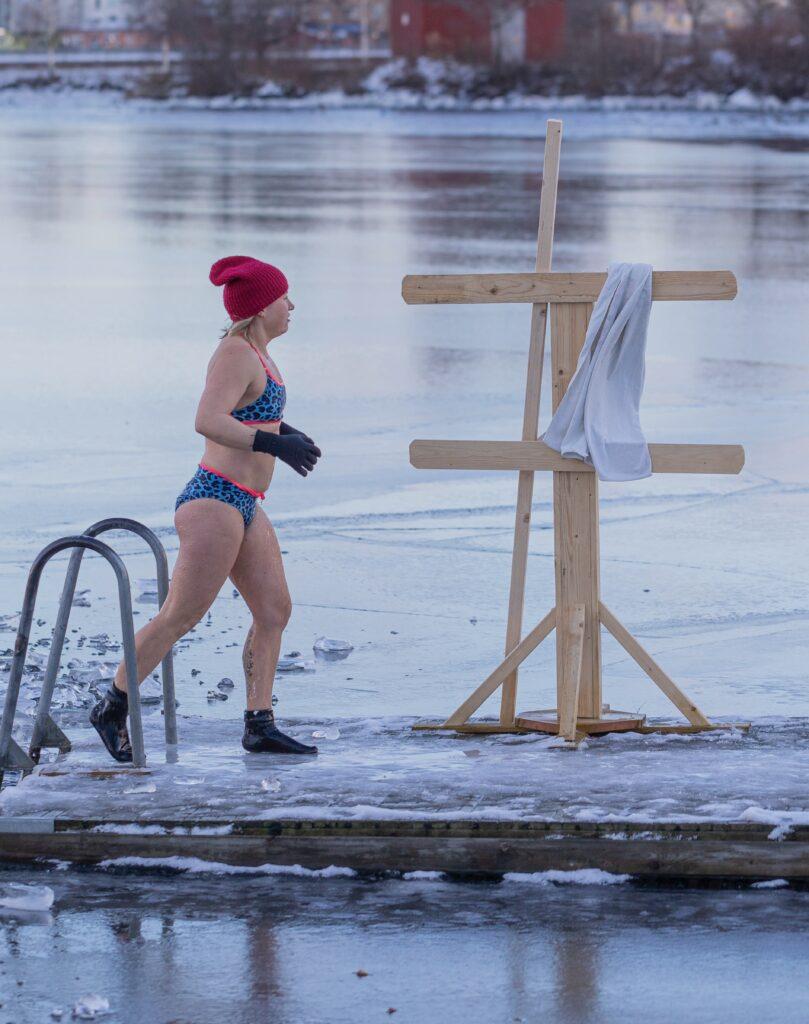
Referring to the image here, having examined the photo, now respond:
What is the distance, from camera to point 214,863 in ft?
16.8

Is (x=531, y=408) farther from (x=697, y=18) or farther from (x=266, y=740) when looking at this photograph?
(x=697, y=18)

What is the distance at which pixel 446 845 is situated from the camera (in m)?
5.07

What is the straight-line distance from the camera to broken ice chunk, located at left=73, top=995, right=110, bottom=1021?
426 centimetres

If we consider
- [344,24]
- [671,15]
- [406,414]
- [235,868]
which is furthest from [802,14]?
[235,868]

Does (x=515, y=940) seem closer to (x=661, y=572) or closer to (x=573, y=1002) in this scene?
(x=573, y=1002)

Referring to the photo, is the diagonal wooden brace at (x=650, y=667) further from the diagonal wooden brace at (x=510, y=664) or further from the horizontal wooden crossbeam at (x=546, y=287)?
the horizontal wooden crossbeam at (x=546, y=287)

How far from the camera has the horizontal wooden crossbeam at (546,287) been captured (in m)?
5.85

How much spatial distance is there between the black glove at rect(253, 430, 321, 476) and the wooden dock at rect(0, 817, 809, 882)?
1.06m

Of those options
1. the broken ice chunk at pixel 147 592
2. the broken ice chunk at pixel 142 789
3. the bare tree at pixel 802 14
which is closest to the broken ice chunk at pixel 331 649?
the broken ice chunk at pixel 147 592

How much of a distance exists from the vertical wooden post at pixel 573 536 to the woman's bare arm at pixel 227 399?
100 centimetres

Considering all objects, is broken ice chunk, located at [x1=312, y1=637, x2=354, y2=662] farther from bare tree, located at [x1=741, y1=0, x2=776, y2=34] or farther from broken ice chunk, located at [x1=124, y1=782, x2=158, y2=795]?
bare tree, located at [x1=741, y1=0, x2=776, y2=34]

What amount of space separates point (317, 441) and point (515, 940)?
290 inches

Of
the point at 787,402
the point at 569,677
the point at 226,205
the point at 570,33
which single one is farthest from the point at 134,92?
the point at 569,677

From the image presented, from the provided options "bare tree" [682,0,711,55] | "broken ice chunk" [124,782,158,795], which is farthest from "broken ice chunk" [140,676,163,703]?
"bare tree" [682,0,711,55]
